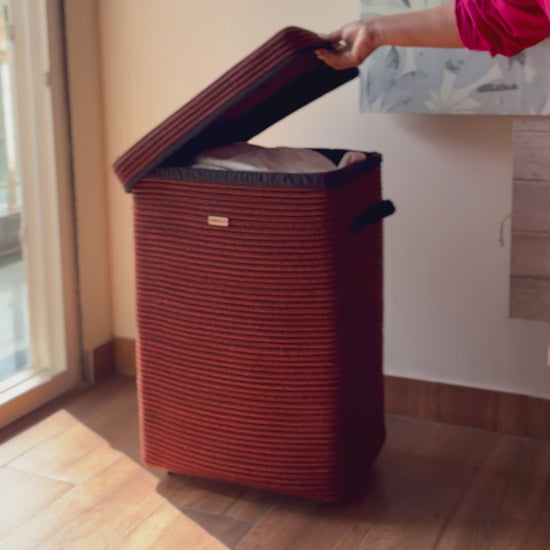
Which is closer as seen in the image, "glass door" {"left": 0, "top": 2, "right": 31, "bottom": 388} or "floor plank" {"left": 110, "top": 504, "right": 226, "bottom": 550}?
"floor plank" {"left": 110, "top": 504, "right": 226, "bottom": 550}

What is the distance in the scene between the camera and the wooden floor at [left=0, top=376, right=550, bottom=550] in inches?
69.9

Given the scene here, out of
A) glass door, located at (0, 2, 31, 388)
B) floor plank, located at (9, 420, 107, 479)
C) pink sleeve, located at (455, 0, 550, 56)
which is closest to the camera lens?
pink sleeve, located at (455, 0, 550, 56)

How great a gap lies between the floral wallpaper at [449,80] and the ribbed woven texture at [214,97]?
1.65 ft

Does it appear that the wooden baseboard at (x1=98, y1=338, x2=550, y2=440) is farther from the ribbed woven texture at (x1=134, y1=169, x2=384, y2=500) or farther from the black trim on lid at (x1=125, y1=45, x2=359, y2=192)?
the black trim on lid at (x1=125, y1=45, x2=359, y2=192)

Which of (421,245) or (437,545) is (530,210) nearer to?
(421,245)

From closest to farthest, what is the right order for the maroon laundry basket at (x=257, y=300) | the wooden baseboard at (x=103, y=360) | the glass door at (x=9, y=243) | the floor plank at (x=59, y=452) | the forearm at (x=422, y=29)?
the forearm at (x=422, y=29) → the maroon laundry basket at (x=257, y=300) → the floor plank at (x=59, y=452) → the glass door at (x=9, y=243) → the wooden baseboard at (x=103, y=360)

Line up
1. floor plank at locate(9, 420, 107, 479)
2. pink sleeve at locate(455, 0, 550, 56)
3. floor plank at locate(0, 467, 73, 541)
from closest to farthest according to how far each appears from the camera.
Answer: pink sleeve at locate(455, 0, 550, 56)
floor plank at locate(0, 467, 73, 541)
floor plank at locate(9, 420, 107, 479)

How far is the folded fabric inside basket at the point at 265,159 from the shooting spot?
1.79 m

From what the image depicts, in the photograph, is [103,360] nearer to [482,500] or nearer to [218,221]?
[218,221]

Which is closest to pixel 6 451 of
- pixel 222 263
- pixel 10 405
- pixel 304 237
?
pixel 10 405

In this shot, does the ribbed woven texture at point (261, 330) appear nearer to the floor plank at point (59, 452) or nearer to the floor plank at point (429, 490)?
the floor plank at point (429, 490)

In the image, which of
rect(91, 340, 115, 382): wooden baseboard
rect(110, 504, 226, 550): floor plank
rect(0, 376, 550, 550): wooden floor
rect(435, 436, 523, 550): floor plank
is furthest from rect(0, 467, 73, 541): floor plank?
rect(435, 436, 523, 550): floor plank

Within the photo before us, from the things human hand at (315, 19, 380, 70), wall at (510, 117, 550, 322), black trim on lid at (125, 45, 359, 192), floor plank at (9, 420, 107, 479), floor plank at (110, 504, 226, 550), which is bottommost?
floor plank at (110, 504, 226, 550)

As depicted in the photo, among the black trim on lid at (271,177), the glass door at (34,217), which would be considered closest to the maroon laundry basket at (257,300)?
the black trim on lid at (271,177)
